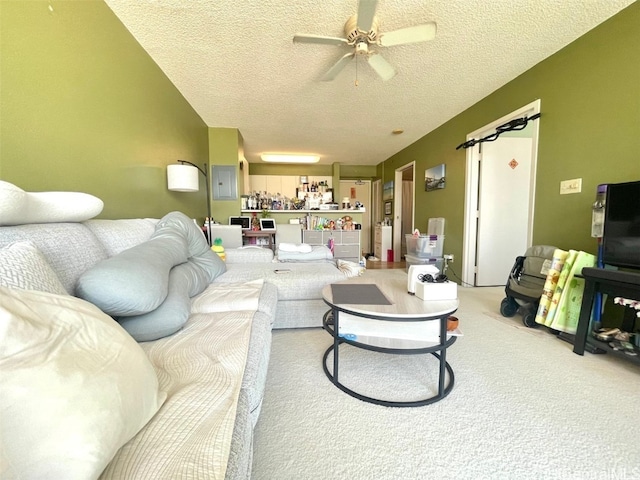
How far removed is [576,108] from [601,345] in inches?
73.9

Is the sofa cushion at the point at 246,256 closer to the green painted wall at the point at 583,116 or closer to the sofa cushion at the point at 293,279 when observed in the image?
the sofa cushion at the point at 293,279

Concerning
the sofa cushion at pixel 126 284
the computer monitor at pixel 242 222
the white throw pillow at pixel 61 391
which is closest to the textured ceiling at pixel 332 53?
the computer monitor at pixel 242 222

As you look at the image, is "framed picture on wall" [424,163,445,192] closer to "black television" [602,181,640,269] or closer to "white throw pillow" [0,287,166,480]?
"black television" [602,181,640,269]

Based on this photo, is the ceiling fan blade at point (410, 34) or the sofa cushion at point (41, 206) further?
the ceiling fan blade at point (410, 34)

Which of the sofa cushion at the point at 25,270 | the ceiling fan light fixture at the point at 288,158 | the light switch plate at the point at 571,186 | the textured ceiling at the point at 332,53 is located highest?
the textured ceiling at the point at 332,53

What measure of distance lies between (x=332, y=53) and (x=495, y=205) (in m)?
2.74

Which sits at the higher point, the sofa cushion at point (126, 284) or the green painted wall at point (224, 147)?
the green painted wall at point (224, 147)

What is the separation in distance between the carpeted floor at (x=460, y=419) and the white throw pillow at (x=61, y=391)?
70cm

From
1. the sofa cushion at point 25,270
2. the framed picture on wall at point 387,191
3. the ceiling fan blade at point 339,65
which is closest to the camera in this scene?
the sofa cushion at point 25,270

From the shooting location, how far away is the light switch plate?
210 cm

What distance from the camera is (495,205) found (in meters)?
3.31

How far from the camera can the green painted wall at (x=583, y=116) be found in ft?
5.82

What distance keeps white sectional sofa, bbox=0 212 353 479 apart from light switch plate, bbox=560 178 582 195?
2.69 m

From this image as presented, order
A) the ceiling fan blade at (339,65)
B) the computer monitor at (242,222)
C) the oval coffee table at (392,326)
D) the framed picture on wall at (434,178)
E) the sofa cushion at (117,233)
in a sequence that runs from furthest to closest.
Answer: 1. the computer monitor at (242,222)
2. the framed picture on wall at (434,178)
3. the ceiling fan blade at (339,65)
4. the sofa cushion at (117,233)
5. the oval coffee table at (392,326)
